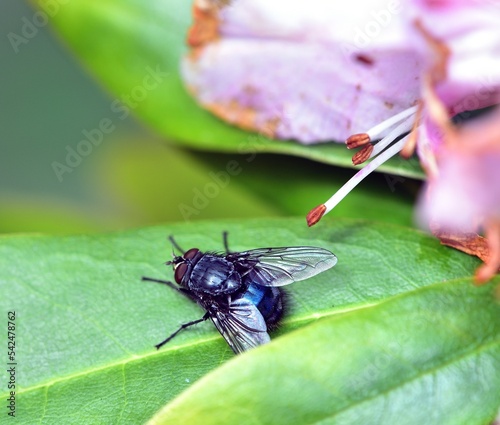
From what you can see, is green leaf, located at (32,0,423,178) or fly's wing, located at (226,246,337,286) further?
green leaf, located at (32,0,423,178)

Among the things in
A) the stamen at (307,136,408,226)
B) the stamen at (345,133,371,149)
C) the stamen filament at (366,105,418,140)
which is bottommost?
the stamen at (307,136,408,226)

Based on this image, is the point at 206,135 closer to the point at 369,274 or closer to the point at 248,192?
the point at 248,192

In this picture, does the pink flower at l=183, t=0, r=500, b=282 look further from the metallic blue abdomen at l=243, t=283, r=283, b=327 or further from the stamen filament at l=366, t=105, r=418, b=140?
the metallic blue abdomen at l=243, t=283, r=283, b=327

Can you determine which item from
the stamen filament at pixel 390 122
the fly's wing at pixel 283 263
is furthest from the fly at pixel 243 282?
the stamen filament at pixel 390 122

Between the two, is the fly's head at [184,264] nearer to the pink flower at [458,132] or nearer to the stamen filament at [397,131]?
the pink flower at [458,132]

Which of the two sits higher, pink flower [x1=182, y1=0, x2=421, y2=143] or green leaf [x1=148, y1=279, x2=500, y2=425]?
pink flower [x1=182, y1=0, x2=421, y2=143]

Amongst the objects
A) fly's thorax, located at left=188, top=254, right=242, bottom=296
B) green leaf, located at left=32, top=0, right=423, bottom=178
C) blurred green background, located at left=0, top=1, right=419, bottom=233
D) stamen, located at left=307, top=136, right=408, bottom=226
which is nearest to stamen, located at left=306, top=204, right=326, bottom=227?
stamen, located at left=307, top=136, right=408, bottom=226
